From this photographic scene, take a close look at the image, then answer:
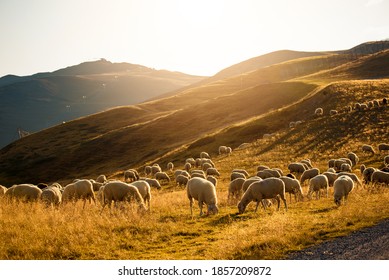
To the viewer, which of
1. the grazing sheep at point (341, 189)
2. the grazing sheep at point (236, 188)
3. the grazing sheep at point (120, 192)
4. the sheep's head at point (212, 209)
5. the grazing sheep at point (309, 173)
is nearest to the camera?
the grazing sheep at point (120, 192)

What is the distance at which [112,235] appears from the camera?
13477 mm

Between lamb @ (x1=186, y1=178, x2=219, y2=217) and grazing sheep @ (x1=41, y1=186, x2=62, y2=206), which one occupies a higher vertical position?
grazing sheep @ (x1=41, y1=186, x2=62, y2=206)

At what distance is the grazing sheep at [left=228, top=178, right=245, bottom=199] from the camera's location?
24.2 metres

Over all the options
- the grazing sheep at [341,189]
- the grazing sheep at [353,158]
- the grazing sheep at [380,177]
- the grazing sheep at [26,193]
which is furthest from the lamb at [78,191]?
the grazing sheep at [353,158]

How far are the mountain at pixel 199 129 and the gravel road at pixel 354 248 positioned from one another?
114 feet

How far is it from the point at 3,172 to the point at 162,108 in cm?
6983

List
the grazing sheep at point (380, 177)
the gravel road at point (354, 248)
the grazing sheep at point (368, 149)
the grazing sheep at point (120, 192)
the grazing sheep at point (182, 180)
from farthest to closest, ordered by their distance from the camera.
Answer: the grazing sheep at point (368, 149), the grazing sheep at point (182, 180), the grazing sheep at point (380, 177), the grazing sheep at point (120, 192), the gravel road at point (354, 248)

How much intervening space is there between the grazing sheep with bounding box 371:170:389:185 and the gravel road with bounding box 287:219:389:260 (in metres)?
12.3

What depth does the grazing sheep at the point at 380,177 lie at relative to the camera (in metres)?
24.0

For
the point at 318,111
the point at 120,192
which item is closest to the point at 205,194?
the point at 120,192

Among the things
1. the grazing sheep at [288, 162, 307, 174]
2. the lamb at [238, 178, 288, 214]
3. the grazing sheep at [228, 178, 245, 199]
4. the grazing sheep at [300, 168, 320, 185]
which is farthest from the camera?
the grazing sheep at [288, 162, 307, 174]

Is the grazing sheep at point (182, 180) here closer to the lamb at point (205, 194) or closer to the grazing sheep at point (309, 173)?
the grazing sheep at point (309, 173)

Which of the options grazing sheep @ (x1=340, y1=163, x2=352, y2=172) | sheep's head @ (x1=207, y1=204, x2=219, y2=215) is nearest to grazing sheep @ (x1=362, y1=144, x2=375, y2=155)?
grazing sheep @ (x1=340, y1=163, x2=352, y2=172)

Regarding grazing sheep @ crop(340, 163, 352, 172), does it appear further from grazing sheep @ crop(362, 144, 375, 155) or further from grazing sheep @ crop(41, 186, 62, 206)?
grazing sheep @ crop(41, 186, 62, 206)
